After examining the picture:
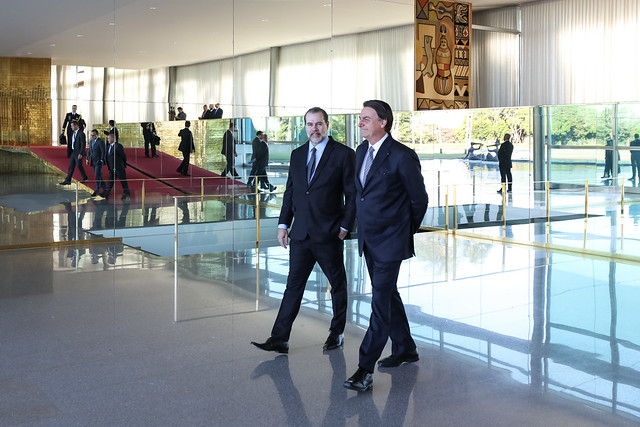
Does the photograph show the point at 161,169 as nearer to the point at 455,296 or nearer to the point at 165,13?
the point at 165,13

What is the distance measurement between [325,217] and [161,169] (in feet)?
24.6

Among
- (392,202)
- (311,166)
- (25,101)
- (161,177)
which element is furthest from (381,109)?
(161,177)

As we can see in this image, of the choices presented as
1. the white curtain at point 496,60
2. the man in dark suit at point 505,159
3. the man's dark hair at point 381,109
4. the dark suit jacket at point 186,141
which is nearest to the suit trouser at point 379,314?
the man's dark hair at point 381,109

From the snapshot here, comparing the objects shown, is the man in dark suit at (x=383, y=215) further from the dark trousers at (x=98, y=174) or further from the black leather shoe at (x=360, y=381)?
the dark trousers at (x=98, y=174)

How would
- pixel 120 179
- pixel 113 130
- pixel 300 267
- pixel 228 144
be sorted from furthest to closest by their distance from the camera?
pixel 228 144, pixel 120 179, pixel 113 130, pixel 300 267

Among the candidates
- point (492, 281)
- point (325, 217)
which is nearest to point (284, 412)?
point (325, 217)

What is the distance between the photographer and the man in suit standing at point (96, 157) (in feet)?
37.7

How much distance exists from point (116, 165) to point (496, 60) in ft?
38.7

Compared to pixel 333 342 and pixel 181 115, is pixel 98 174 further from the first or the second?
pixel 333 342

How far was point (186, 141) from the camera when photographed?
12328mm

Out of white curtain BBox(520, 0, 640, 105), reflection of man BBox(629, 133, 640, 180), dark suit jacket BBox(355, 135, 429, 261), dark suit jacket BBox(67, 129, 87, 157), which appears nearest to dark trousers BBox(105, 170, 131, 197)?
dark suit jacket BBox(67, 129, 87, 157)

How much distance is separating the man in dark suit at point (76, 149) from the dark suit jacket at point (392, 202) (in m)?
7.82

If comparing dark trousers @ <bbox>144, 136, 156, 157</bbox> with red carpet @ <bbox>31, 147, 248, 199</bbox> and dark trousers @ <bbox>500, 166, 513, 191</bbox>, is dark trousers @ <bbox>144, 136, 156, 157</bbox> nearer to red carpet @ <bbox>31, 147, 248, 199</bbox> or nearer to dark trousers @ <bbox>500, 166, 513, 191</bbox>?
red carpet @ <bbox>31, 147, 248, 199</bbox>

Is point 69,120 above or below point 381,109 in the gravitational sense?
above
